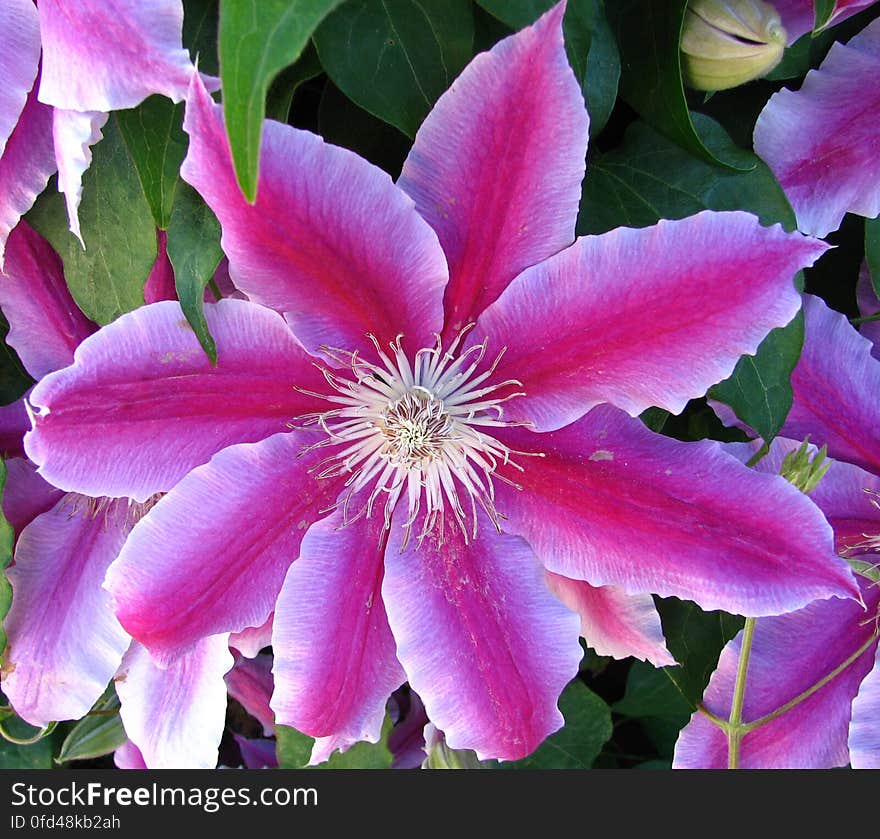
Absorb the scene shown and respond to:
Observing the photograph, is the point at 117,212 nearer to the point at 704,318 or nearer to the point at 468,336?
the point at 468,336

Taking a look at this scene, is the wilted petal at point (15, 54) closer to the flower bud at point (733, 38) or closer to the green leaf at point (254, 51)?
the green leaf at point (254, 51)

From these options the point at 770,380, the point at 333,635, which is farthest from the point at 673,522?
the point at 333,635

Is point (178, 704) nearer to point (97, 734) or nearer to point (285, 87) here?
point (97, 734)

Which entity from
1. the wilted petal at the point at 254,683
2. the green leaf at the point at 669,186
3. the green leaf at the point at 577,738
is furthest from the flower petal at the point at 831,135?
the wilted petal at the point at 254,683

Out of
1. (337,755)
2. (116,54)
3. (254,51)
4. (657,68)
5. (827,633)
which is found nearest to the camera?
(254,51)

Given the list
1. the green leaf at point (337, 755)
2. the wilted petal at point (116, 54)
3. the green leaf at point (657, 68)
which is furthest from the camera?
the green leaf at point (337, 755)

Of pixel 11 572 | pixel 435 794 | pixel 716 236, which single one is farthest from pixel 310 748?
→ pixel 716 236

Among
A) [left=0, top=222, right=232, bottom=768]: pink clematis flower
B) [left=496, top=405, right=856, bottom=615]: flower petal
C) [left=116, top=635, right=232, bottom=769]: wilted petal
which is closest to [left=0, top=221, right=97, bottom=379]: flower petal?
[left=0, top=222, right=232, bottom=768]: pink clematis flower
